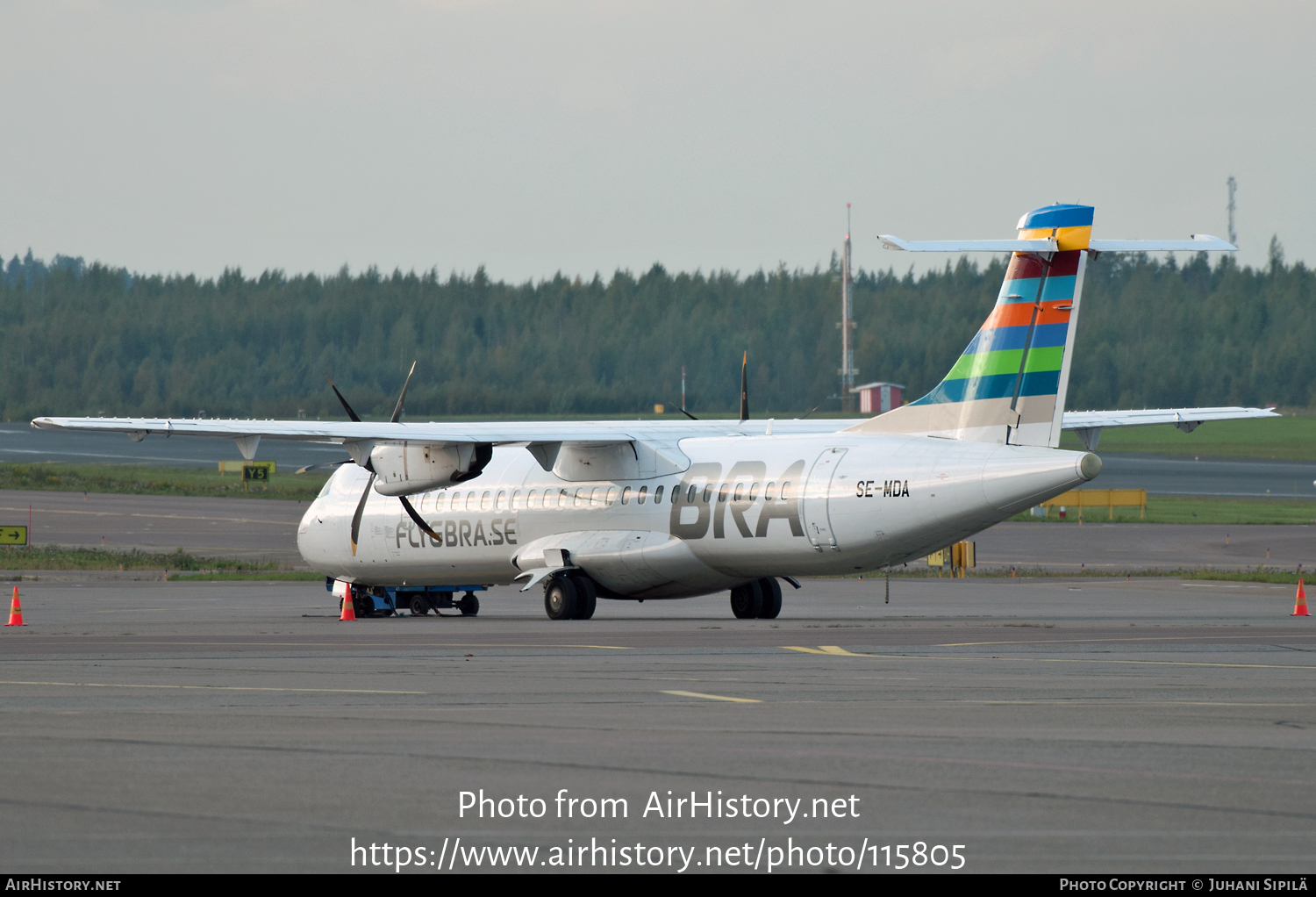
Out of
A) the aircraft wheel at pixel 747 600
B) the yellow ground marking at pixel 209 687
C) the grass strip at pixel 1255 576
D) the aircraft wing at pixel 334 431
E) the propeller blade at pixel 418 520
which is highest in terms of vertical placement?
the aircraft wing at pixel 334 431

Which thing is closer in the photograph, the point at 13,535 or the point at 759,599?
the point at 759,599

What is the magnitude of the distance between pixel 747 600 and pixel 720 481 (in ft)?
9.52

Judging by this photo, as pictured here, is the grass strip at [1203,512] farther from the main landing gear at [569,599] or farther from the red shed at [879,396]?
the red shed at [879,396]

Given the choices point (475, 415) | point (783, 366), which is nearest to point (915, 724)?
point (475, 415)

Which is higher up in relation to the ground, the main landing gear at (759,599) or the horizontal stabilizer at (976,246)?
the horizontal stabilizer at (976,246)

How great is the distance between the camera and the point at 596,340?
146000 millimetres

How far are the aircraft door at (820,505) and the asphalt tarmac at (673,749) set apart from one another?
3.41m

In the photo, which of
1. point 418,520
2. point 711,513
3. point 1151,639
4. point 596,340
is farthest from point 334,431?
point 596,340

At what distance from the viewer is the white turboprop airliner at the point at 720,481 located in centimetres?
2553

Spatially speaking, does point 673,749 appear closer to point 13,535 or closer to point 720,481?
point 720,481

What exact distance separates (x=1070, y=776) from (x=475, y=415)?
383ft

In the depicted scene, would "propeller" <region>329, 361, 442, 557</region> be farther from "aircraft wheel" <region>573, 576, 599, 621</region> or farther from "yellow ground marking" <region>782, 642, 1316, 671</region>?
"yellow ground marking" <region>782, 642, 1316, 671</region>

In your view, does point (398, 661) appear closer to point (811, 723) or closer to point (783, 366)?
point (811, 723)

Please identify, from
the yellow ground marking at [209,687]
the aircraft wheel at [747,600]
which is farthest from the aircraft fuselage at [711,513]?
the yellow ground marking at [209,687]
